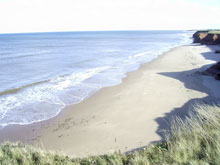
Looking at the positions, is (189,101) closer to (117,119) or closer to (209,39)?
(117,119)

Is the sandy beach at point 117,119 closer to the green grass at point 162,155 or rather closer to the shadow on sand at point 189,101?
the shadow on sand at point 189,101

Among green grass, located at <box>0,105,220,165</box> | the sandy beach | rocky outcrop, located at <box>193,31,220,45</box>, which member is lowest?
the sandy beach

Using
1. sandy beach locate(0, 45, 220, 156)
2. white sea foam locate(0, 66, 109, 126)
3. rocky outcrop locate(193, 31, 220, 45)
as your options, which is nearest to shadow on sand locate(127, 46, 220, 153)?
sandy beach locate(0, 45, 220, 156)

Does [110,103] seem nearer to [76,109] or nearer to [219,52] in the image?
[76,109]

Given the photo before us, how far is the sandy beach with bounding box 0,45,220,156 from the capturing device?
24.6 ft

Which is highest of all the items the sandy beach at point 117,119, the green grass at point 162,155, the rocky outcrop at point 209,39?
the rocky outcrop at point 209,39

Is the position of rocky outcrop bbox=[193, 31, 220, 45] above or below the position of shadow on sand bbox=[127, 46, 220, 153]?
above

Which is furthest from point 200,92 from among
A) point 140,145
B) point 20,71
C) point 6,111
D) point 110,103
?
point 20,71

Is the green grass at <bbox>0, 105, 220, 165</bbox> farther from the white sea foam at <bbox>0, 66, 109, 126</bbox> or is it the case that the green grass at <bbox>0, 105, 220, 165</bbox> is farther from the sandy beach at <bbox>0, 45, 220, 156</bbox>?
the white sea foam at <bbox>0, 66, 109, 126</bbox>

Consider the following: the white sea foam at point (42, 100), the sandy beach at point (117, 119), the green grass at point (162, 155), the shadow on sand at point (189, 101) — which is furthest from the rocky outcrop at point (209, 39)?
the green grass at point (162, 155)

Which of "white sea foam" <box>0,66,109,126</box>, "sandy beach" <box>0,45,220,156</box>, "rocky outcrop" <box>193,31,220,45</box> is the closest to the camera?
"sandy beach" <box>0,45,220,156</box>

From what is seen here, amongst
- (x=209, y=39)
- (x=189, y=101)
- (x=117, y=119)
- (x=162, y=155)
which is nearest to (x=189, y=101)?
(x=189, y=101)

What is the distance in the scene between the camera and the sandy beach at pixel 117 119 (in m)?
7.50

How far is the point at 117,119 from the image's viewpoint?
9492 millimetres
